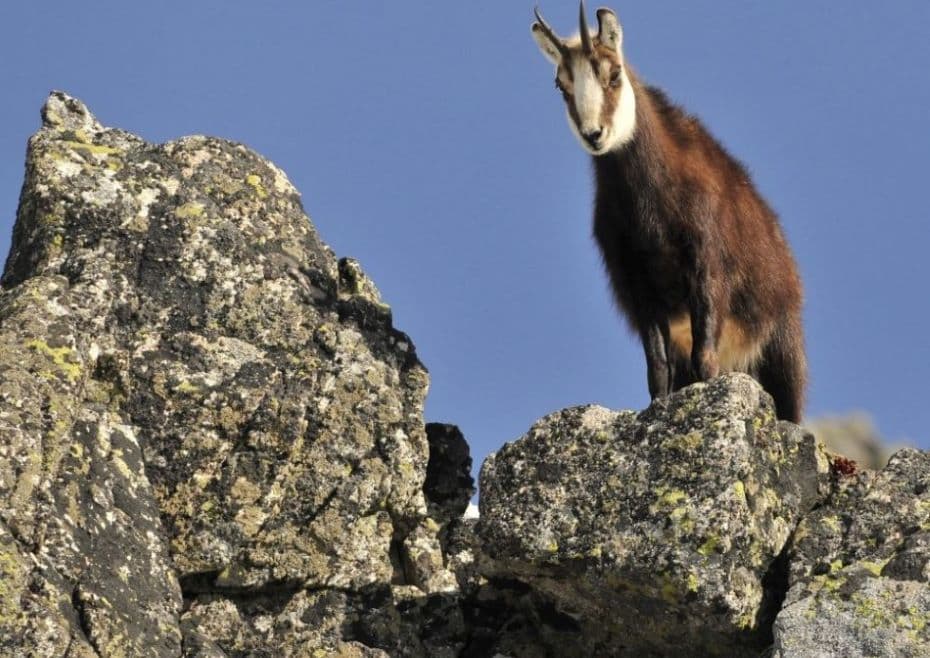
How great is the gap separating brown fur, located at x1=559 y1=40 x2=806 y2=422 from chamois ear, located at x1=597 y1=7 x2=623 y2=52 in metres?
0.09

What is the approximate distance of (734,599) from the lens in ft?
22.1

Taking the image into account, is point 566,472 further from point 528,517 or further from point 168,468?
point 168,468

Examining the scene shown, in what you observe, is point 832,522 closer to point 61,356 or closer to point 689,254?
point 689,254

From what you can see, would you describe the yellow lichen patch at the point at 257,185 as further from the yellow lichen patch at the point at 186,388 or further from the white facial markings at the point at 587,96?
the white facial markings at the point at 587,96

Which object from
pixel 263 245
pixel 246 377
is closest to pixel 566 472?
pixel 246 377

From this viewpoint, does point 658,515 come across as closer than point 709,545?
No

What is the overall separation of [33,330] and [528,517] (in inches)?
97.5

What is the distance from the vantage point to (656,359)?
905 cm

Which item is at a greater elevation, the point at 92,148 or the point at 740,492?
the point at 92,148

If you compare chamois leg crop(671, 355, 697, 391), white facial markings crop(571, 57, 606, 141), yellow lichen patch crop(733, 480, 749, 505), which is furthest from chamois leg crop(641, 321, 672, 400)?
yellow lichen patch crop(733, 480, 749, 505)

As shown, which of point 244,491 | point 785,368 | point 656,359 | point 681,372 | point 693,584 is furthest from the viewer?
point 785,368

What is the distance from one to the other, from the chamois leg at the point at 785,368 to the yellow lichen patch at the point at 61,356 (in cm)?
455

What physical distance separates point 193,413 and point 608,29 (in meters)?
3.41

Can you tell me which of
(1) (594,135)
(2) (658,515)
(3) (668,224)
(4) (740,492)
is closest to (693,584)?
(2) (658,515)
